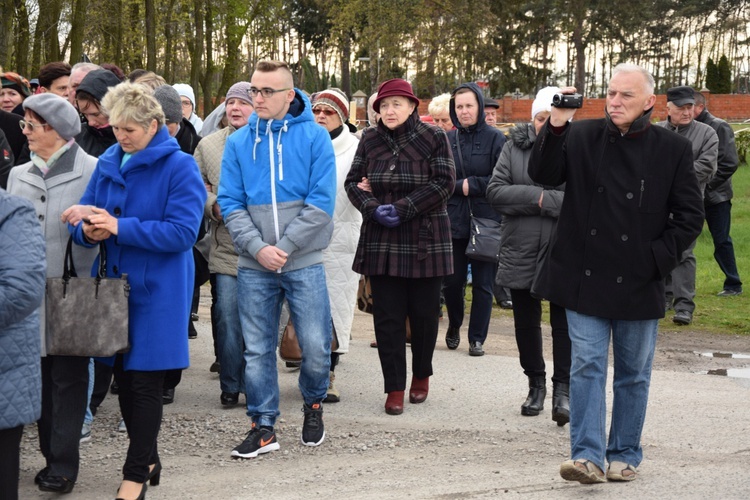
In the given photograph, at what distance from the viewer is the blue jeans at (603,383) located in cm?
550

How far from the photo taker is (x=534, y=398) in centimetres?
704

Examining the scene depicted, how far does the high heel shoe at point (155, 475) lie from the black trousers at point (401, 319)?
1991 millimetres

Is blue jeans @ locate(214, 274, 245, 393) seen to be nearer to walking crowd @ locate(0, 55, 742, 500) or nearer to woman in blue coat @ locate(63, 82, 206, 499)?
walking crowd @ locate(0, 55, 742, 500)

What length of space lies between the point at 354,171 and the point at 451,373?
1896mm

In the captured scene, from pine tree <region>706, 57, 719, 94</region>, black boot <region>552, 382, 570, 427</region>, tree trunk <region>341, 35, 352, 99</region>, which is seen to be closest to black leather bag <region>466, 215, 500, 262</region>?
black boot <region>552, 382, 570, 427</region>

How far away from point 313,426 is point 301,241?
1.10 metres

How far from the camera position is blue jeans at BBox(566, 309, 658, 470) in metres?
5.50

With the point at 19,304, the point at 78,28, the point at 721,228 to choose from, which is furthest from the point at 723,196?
the point at 78,28

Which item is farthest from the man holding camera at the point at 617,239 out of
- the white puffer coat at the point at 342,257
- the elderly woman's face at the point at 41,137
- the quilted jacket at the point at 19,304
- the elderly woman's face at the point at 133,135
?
the quilted jacket at the point at 19,304

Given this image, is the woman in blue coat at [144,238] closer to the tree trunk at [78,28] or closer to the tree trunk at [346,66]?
the tree trunk at [78,28]

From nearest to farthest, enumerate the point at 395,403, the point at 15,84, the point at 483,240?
the point at 395,403 → the point at 483,240 → the point at 15,84

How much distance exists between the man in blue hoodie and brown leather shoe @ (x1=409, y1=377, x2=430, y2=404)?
1165mm

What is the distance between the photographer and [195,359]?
344 inches

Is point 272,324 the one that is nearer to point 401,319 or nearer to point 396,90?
point 401,319
